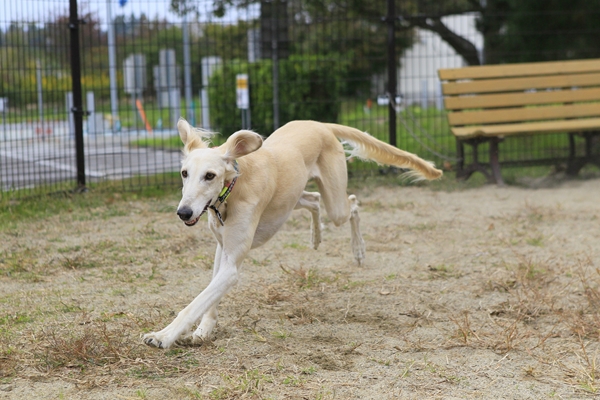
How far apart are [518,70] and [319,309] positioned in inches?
241

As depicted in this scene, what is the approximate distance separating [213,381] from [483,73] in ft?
23.2

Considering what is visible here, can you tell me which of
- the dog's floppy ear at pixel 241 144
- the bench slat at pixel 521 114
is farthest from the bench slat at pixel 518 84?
the dog's floppy ear at pixel 241 144

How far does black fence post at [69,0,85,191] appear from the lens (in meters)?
8.32

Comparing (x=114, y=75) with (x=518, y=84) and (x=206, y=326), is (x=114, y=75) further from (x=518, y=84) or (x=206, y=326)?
(x=206, y=326)

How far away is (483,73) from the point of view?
9445 mm

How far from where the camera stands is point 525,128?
8977 millimetres

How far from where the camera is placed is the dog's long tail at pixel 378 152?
5.29 metres

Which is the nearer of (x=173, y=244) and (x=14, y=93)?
(x=173, y=244)

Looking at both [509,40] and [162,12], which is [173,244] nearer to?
[162,12]

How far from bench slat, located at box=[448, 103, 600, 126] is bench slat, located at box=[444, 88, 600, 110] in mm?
79

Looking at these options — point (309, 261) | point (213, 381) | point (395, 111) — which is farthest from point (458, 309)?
point (395, 111)

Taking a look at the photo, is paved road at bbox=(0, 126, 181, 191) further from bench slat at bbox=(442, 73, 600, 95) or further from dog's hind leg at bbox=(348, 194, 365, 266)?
dog's hind leg at bbox=(348, 194, 365, 266)

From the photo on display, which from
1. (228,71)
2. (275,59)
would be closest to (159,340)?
(275,59)

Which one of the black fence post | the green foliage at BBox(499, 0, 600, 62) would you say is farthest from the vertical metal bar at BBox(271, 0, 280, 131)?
the green foliage at BBox(499, 0, 600, 62)
